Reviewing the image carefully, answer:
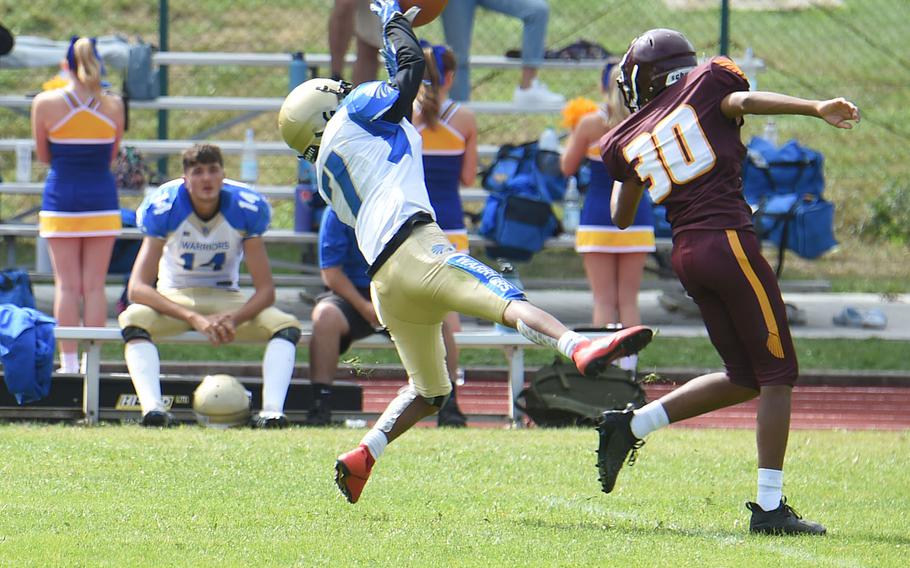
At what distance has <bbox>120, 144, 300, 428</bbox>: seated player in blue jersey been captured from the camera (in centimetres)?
855

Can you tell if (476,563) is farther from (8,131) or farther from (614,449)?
(8,131)

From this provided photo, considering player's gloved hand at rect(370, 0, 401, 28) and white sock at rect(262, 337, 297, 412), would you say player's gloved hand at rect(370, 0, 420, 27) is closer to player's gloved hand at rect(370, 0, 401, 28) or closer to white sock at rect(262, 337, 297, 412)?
player's gloved hand at rect(370, 0, 401, 28)

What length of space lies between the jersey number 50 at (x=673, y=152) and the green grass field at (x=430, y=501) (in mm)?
1349

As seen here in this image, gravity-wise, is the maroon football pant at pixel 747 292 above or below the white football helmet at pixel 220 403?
above

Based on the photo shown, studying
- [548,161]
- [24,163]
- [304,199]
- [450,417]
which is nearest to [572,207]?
[548,161]

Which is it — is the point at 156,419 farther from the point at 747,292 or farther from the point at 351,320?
the point at 747,292

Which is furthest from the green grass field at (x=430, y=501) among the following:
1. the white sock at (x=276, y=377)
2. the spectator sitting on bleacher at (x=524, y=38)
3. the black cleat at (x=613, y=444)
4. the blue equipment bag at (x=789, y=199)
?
the spectator sitting on bleacher at (x=524, y=38)

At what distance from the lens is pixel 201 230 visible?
8828 millimetres

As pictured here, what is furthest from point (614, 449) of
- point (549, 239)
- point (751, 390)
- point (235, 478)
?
point (549, 239)

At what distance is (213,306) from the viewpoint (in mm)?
8836

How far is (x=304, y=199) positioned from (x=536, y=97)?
2595 mm

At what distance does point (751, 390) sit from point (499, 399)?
4367 mm

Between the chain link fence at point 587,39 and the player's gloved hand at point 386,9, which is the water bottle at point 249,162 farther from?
the player's gloved hand at point 386,9

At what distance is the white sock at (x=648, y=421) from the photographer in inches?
232
